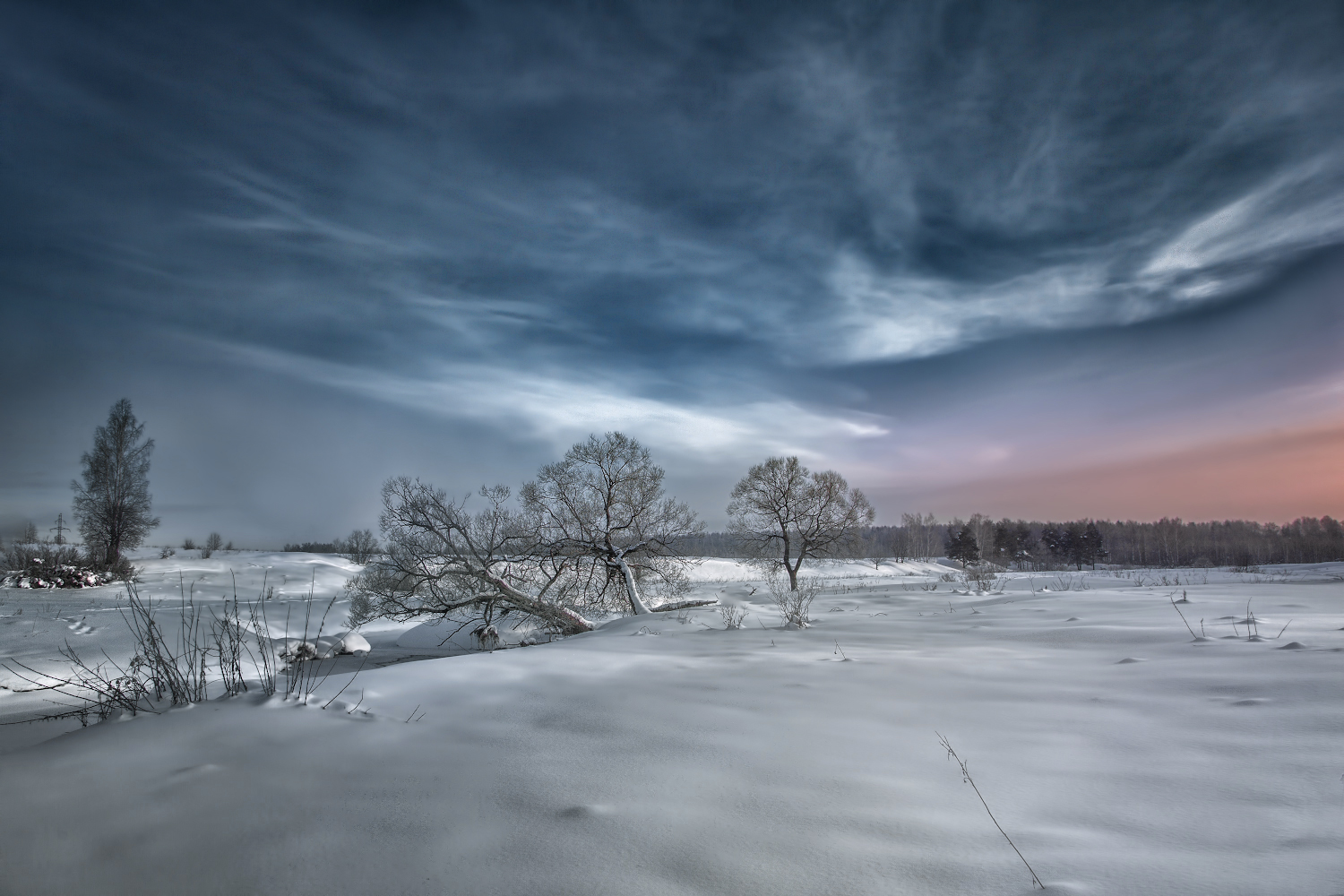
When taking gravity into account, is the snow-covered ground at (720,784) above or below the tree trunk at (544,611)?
above

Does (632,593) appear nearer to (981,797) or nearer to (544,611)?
(544,611)

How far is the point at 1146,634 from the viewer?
5.63m

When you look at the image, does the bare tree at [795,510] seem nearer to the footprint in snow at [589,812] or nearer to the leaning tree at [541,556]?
the leaning tree at [541,556]

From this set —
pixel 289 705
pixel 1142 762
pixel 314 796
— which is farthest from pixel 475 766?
pixel 1142 762

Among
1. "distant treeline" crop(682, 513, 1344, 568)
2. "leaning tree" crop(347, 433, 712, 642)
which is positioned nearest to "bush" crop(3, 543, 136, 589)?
"leaning tree" crop(347, 433, 712, 642)

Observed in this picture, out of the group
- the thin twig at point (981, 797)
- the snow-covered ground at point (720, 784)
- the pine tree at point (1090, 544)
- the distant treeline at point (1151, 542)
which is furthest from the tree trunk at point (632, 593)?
the pine tree at point (1090, 544)

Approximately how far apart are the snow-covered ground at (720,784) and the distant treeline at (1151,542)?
190 feet

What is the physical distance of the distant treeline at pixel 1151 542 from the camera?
217 feet

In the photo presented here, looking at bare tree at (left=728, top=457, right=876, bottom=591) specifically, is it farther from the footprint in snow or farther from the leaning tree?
the footprint in snow

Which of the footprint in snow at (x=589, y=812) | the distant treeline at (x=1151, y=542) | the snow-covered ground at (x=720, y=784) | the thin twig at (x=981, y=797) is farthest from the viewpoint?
the distant treeline at (x=1151, y=542)

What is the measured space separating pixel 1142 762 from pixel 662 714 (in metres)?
2.26

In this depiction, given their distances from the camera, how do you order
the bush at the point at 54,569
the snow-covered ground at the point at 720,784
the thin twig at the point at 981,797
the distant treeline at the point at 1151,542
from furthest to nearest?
the distant treeline at the point at 1151,542
the bush at the point at 54,569
the snow-covered ground at the point at 720,784
the thin twig at the point at 981,797

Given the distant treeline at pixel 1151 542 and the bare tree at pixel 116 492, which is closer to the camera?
the bare tree at pixel 116 492

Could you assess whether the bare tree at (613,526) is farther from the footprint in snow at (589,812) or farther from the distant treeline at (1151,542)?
the distant treeline at (1151,542)
